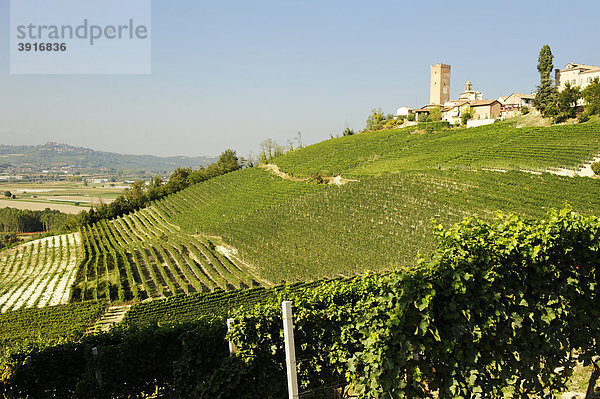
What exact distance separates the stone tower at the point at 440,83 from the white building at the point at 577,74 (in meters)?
26.7

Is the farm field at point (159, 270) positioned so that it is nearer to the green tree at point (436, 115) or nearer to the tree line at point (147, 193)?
the tree line at point (147, 193)

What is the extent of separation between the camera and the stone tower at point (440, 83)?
359 ft

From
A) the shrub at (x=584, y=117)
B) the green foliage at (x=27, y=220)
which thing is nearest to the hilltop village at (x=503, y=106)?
the shrub at (x=584, y=117)

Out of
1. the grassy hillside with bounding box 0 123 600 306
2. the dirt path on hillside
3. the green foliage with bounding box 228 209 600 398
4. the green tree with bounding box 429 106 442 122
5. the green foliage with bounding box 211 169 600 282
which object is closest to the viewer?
the green foliage with bounding box 228 209 600 398

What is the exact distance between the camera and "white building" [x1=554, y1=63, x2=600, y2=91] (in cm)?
8206

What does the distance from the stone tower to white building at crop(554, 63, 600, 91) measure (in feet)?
87.7

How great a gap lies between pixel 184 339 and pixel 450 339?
4876 millimetres

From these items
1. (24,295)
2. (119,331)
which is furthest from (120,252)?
(119,331)

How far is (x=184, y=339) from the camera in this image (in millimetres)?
7684

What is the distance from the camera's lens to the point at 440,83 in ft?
362

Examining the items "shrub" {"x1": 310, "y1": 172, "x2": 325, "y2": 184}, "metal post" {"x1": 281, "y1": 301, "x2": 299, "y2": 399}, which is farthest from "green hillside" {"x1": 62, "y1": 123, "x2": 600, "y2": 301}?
"metal post" {"x1": 281, "y1": 301, "x2": 299, "y2": 399}

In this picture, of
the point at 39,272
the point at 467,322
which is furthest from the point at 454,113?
the point at 467,322

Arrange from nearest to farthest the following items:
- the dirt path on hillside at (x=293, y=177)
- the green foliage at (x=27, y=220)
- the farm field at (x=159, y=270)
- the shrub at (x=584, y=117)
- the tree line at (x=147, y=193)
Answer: the farm field at (x=159, y=270)
the shrub at (x=584, y=117)
the dirt path on hillside at (x=293, y=177)
the tree line at (x=147, y=193)
the green foliage at (x=27, y=220)

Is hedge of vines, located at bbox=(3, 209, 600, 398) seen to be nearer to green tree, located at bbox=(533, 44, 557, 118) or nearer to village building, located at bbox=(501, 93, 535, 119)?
green tree, located at bbox=(533, 44, 557, 118)
